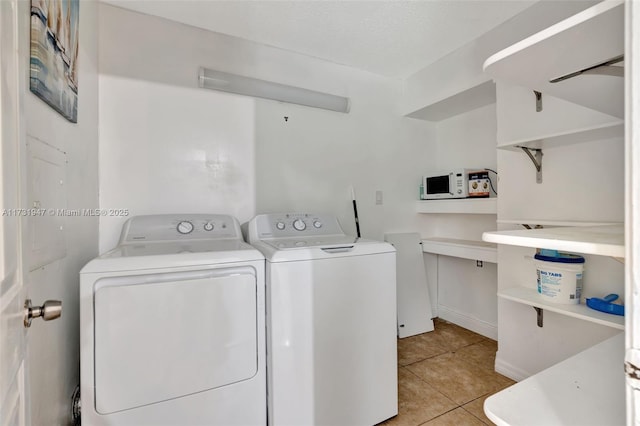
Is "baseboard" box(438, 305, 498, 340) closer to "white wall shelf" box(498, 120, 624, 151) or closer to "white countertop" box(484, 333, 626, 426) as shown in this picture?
"white wall shelf" box(498, 120, 624, 151)

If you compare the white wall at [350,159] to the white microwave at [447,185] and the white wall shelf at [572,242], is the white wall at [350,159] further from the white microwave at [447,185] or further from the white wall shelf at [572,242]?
the white wall shelf at [572,242]

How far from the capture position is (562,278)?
1.59 metres

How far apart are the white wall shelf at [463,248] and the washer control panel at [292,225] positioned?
1.13 metres

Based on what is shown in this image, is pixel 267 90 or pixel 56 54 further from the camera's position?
pixel 267 90

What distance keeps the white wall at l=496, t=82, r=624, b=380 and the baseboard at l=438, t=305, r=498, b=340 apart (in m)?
0.55

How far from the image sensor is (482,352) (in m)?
2.30

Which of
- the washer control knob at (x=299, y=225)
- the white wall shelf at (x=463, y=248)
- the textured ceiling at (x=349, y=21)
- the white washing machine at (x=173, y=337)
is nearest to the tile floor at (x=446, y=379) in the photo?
the white wall shelf at (x=463, y=248)

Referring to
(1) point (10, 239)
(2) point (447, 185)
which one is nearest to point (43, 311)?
(1) point (10, 239)

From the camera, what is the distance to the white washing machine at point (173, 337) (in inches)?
44.6

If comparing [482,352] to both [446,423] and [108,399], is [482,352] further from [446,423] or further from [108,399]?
[108,399]

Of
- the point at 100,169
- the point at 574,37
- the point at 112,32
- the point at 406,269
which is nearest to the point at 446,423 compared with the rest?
the point at 406,269

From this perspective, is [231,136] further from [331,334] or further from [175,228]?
[331,334]

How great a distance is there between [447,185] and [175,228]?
7.29 ft

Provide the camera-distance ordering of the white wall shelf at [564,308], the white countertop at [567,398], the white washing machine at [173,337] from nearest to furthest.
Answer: the white countertop at [567,398], the white washing machine at [173,337], the white wall shelf at [564,308]
